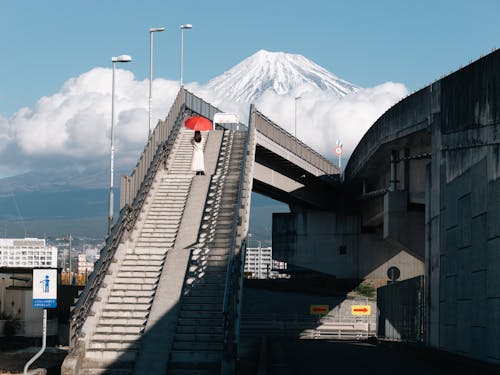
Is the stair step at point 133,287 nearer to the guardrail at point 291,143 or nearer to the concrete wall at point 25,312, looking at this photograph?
the concrete wall at point 25,312

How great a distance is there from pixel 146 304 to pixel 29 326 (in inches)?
864

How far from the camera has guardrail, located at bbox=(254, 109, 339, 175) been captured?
50125mm

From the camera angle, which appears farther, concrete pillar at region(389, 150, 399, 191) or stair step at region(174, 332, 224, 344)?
concrete pillar at region(389, 150, 399, 191)

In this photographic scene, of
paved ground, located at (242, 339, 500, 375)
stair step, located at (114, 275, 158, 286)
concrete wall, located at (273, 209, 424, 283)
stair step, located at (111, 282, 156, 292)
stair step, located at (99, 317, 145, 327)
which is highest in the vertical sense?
concrete wall, located at (273, 209, 424, 283)

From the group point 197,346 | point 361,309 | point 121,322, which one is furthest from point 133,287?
point 361,309

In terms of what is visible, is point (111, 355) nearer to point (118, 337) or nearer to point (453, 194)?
point (118, 337)

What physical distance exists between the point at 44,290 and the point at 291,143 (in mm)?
32587

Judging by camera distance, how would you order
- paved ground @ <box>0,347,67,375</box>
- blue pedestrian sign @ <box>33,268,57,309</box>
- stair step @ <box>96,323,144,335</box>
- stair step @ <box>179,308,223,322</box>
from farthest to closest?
stair step @ <box>179,308,223,322</box>
stair step @ <box>96,323,144,335</box>
paved ground @ <box>0,347,67,375</box>
blue pedestrian sign @ <box>33,268,57,309</box>

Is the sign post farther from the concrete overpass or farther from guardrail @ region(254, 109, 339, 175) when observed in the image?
guardrail @ region(254, 109, 339, 175)

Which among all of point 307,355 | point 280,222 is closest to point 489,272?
point 307,355

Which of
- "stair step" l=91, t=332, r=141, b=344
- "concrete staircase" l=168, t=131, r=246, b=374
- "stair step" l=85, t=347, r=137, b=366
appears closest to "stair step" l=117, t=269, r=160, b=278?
"concrete staircase" l=168, t=131, r=246, b=374

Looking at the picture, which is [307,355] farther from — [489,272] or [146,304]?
[489,272]

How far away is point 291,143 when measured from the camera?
54.1 meters

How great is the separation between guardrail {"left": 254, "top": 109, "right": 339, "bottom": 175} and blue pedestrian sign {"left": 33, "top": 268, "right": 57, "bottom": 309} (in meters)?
27.2
